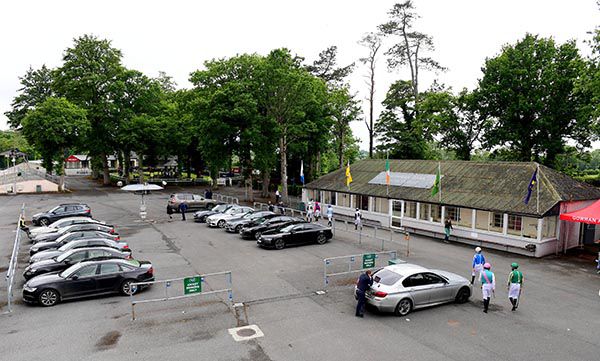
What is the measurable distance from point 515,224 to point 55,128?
46.9 m

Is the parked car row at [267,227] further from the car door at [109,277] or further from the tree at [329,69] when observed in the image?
the tree at [329,69]

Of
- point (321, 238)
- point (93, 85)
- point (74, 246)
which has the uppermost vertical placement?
point (93, 85)

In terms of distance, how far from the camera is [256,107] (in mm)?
40125

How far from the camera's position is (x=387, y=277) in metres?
13.8

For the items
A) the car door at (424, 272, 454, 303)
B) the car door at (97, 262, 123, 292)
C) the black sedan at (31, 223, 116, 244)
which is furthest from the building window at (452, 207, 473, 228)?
the black sedan at (31, 223, 116, 244)

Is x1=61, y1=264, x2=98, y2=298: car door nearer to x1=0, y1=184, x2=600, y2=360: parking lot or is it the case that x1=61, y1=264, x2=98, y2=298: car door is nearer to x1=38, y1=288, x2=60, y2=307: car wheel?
x1=38, y1=288, x2=60, y2=307: car wheel

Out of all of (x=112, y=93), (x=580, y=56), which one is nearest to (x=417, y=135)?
(x=580, y=56)

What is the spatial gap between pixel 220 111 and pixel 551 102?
28.9 m

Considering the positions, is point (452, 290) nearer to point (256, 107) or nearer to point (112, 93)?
point (256, 107)

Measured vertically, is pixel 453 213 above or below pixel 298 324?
above

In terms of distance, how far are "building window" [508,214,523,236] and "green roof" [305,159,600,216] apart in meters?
0.77

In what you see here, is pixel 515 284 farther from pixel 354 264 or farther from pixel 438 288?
pixel 354 264

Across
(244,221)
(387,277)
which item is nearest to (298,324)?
(387,277)

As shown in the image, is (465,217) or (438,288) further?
(465,217)
